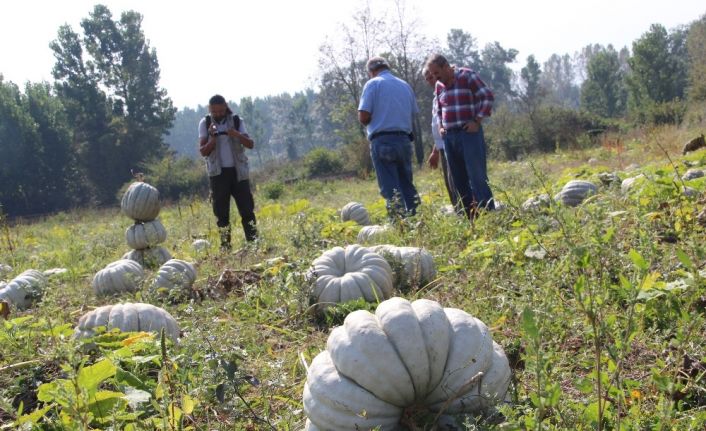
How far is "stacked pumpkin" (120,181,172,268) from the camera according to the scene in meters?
5.70

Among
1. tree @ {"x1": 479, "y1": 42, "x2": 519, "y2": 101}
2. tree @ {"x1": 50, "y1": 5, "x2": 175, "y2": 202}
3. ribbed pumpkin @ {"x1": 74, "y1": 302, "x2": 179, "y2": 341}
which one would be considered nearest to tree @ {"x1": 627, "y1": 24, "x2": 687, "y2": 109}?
tree @ {"x1": 50, "y1": 5, "x2": 175, "y2": 202}

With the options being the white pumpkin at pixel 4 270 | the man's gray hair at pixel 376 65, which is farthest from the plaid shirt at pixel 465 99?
the white pumpkin at pixel 4 270

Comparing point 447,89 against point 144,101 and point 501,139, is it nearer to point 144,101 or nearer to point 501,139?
point 501,139

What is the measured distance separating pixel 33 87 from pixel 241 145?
43778mm

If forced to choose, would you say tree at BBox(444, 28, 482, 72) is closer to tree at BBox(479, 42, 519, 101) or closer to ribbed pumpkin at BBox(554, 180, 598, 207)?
tree at BBox(479, 42, 519, 101)

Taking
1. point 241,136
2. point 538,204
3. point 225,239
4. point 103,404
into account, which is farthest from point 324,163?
point 103,404

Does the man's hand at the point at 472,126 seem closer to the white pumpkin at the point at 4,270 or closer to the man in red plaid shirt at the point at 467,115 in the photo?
the man in red plaid shirt at the point at 467,115

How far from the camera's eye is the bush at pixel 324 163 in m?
29.5

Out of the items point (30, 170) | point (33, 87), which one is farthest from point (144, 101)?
point (30, 170)

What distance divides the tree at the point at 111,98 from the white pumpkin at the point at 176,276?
38.7 m

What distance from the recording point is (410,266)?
3764 mm

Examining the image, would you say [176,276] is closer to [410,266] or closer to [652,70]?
[410,266]

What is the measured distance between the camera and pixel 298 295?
3.33 metres

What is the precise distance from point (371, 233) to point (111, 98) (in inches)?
1869
